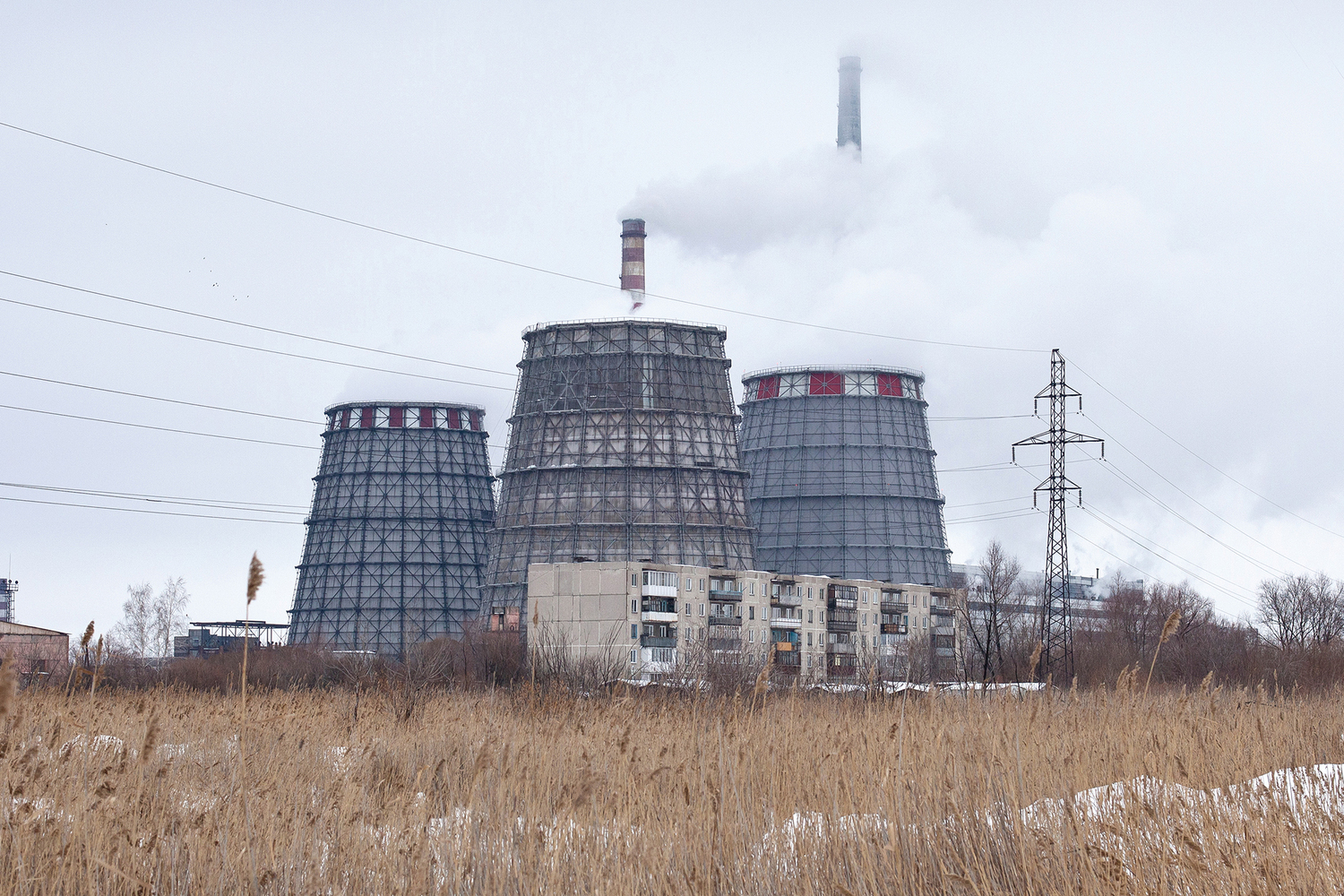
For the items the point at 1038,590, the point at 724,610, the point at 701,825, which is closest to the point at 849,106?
the point at 1038,590

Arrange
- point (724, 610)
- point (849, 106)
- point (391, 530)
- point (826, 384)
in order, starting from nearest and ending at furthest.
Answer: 1. point (724, 610)
2. point (391, 530)
3. point (826, 384)
4. point (849, 106)

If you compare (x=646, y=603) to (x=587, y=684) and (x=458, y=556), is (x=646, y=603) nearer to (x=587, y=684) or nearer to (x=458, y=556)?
(x=458, y=556)

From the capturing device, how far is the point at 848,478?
98000 mm

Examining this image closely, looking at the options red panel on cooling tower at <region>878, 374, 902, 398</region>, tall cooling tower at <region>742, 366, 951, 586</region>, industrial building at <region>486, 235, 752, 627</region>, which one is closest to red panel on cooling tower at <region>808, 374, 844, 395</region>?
tall cooling tower at <region>742, 366, 951, 586</region>

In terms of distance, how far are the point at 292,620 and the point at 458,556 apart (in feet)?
44.5

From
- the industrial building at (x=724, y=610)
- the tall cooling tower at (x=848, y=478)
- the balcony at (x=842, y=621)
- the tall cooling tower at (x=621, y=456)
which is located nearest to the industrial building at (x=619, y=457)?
the tall cooling tower at (x=621, y=456)

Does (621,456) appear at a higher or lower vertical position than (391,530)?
higher

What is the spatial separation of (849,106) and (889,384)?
37.8 m

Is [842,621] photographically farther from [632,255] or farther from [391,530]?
[391,530]

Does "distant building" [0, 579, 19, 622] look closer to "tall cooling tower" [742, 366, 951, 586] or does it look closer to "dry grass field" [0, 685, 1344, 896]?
"tall cooling tower" [742, 366, 951, 586]

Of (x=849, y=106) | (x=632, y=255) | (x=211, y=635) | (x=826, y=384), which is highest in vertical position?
(x=849, y=106)

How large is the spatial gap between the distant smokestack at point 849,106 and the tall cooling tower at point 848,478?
31.3 m

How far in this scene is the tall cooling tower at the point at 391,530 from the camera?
9919cm

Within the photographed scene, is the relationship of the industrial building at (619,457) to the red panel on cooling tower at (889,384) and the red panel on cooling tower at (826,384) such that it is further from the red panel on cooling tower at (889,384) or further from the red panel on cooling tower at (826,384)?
the red panel on cooling tower at (889,384)
